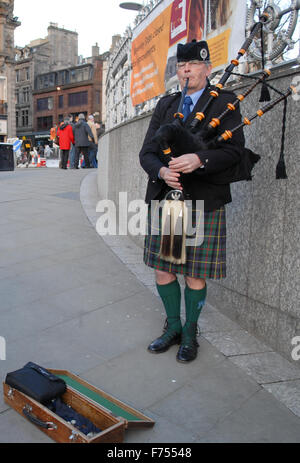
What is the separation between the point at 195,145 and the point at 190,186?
0.30 meters

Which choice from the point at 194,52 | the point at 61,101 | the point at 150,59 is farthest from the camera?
the point at 61,101

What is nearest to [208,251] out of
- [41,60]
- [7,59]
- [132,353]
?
[132,353]

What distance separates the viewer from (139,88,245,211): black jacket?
2760 millimetres

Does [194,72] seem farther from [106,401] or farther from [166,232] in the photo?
[106,401]

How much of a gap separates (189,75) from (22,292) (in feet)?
8.46

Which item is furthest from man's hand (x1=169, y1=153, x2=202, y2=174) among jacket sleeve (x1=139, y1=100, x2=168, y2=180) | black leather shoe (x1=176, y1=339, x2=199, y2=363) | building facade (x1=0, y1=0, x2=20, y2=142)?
building facade (x1=0, y1=0, x2=20, y2=142)

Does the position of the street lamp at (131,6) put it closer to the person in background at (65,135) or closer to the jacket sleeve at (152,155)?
the jacket sleeve at (152,155)

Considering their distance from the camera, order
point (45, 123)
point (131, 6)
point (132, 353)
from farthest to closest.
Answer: point (45, 123) < point (131, 6) < point (132, 353)

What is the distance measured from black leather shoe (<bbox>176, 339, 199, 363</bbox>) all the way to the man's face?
1735mm

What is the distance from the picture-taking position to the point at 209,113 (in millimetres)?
2885

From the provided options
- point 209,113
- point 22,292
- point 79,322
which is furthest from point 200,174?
point 22,292

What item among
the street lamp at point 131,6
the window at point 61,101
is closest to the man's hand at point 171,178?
the street lamp at point 131,6

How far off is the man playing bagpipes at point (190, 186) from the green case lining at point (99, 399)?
72cm

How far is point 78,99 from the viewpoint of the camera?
6322 centimetres
